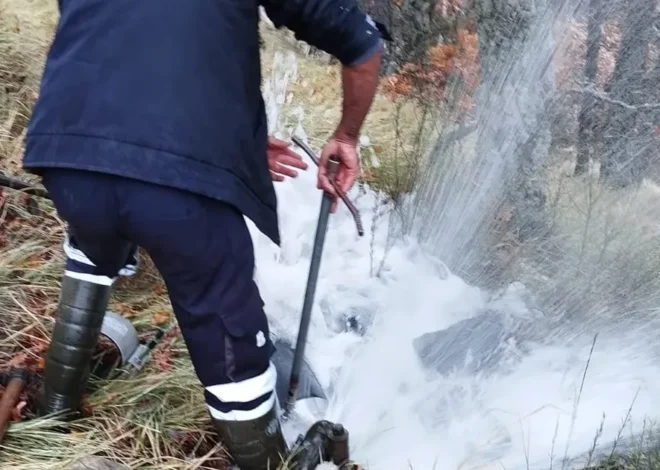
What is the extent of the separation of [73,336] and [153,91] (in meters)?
0.98

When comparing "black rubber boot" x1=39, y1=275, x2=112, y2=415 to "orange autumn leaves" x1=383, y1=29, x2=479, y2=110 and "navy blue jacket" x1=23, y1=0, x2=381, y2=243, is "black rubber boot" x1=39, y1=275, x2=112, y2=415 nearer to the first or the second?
"navy blue jacket" x1=23, y1=0, x2=381, y2=243

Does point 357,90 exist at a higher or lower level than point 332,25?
lower

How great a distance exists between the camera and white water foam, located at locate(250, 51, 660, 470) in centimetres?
262

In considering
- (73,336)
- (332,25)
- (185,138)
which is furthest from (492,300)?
(185,138)

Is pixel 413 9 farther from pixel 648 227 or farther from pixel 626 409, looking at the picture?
pixel 626 409

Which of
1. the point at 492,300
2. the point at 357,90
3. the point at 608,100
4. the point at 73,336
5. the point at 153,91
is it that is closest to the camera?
the point at 153,91

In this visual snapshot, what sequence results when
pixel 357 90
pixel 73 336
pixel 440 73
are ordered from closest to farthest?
1. pixel 357 90
2. pixel 73 336
3. pixel 440 73

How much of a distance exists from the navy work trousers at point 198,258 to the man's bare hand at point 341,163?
43 centimetres

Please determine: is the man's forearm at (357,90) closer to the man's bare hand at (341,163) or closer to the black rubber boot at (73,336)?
the man's bare hand at (341,163)

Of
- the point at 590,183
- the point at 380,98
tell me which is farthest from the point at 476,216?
the point at 380,98

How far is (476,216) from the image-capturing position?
12.9ft

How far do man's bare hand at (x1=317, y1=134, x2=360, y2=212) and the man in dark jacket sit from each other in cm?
14

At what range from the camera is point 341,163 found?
2068 millimetres

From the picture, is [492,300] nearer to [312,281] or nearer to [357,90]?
[312,281]
